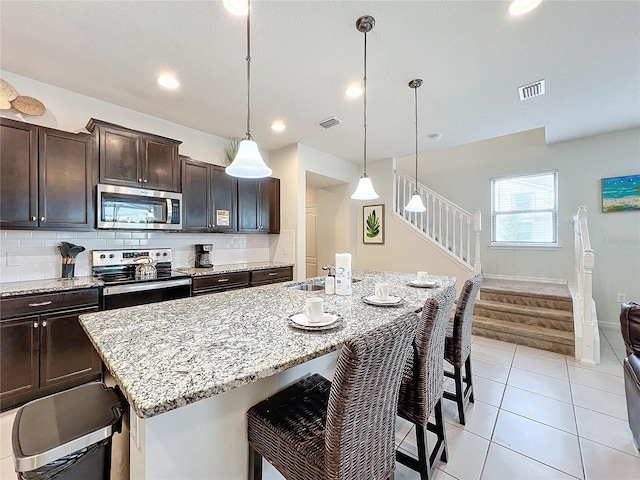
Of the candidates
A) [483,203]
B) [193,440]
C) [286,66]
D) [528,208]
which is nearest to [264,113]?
[286,66]

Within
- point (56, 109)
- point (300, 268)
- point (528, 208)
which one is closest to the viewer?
point (56, 109)

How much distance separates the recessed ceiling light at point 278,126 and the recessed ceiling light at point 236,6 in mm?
1657

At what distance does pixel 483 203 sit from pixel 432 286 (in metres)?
3.67

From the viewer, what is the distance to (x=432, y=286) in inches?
90.0

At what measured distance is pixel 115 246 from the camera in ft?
10.2

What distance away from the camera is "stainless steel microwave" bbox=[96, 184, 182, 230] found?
278cm

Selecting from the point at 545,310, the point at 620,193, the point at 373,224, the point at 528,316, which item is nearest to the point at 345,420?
the point at 528,316

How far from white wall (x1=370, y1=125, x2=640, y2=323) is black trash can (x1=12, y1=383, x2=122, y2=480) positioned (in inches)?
181

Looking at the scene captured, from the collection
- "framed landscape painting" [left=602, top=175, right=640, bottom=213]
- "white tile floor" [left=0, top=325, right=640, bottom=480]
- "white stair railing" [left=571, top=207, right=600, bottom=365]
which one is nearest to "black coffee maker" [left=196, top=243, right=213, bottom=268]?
"white tile floor" [left=0, top=325, right=640, bottom=480]

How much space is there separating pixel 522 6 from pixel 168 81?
2.80 m

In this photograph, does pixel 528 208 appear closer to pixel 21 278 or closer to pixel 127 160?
pixel 127 160

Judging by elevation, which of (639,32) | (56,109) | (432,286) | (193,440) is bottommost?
(193,440)

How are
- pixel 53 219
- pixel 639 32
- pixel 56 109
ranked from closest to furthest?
pixel 639 32, pixel 53 219, pixel 56 109

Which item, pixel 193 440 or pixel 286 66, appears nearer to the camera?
pixel 193 440
